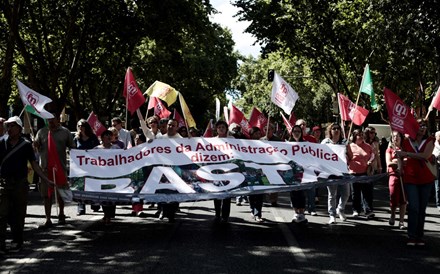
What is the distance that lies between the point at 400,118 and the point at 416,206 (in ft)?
4.05

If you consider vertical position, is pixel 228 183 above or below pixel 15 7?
below

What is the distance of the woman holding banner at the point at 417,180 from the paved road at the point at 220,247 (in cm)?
30

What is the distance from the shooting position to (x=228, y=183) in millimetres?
10320

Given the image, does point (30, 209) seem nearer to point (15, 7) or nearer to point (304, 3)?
point (15, 7)

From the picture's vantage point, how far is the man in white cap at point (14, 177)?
8.80 m

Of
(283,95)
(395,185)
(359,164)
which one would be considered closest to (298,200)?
(359,164)

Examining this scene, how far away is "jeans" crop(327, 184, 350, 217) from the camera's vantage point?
12269 mm

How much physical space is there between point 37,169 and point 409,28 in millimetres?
14642

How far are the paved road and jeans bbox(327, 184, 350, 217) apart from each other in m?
0.26

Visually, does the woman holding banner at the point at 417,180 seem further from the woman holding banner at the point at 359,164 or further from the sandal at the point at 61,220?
the sandal at the point at 61,220

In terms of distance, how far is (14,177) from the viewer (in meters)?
8.88

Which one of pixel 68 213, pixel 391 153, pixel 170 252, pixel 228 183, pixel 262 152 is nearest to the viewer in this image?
pixel 170 252

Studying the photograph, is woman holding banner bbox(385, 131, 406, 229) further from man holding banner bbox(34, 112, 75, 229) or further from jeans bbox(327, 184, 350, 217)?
man holding banner bbox(34, 112, 75, 229)

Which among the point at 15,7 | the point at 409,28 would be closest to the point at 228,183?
the point at 15,7
